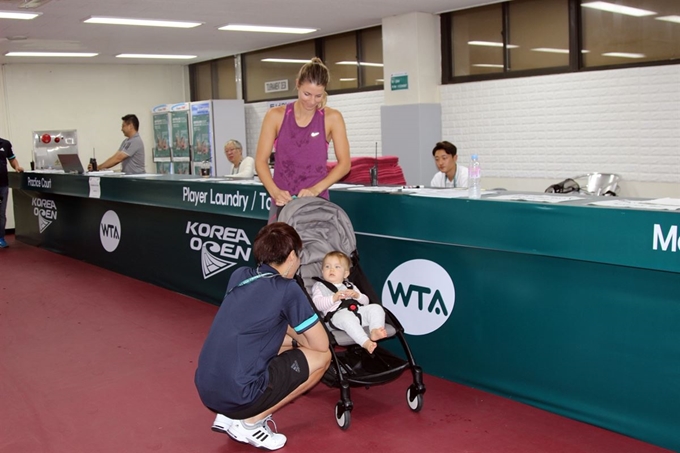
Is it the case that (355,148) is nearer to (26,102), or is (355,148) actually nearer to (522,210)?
(26,102)

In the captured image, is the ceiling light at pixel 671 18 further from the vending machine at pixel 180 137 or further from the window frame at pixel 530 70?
the vending machine at pixel 180 137

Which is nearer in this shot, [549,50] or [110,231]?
A: [110,231]

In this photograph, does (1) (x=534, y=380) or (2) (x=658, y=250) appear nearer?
(2) (x=658, y=250)

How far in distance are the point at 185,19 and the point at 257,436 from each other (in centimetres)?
686

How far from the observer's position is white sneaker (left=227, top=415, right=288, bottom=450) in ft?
10.8

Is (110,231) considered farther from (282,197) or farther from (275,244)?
(275,244)

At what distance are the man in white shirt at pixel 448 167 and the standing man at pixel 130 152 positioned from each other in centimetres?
369

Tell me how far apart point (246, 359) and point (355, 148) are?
781 cm

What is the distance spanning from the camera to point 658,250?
303 centimetres

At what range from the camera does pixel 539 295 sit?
11.9 ft

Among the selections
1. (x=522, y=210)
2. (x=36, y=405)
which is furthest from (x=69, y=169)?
(x=522, y=210)

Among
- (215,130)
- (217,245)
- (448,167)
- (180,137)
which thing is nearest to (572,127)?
(448,167)

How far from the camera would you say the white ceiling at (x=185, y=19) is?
8.02 metres

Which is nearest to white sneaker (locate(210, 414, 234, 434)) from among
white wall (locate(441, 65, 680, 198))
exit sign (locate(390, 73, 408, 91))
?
white wall (locate(441, 65, 680, 198))
